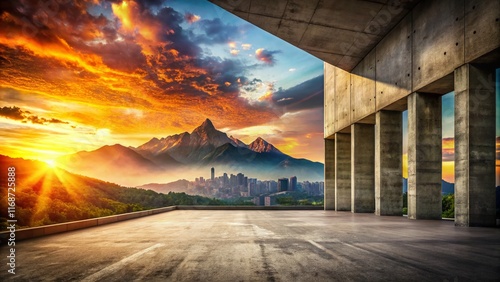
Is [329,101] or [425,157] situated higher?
[329,101]

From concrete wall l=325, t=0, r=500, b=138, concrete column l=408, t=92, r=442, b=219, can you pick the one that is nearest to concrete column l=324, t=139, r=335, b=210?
concrete wall l=325, t=0, r=500, b=138

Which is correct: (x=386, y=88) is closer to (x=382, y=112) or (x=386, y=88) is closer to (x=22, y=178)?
(x=382, y=112)

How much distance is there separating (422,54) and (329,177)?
20.0 meters

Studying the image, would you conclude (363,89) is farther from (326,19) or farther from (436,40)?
(436,40)

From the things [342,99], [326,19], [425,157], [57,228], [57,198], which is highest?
[326,19]

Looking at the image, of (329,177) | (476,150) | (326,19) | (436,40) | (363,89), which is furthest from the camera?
(329,177)

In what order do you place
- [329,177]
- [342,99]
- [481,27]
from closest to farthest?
1. [481,27]
2. [342,99]
3. [329,177]

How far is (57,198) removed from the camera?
6988cm

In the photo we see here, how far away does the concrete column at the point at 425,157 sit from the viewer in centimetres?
1884

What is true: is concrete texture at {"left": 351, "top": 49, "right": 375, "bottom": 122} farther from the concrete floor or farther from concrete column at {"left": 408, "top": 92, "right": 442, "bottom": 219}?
the concrete floor

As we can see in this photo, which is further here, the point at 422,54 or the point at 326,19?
the point at 326,19

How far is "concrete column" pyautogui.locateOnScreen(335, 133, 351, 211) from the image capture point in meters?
32.4

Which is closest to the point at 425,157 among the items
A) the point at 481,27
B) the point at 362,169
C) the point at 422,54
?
the point at 422,54

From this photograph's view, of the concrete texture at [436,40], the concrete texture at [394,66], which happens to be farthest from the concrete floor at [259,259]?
the concrete texture at [394,66]
